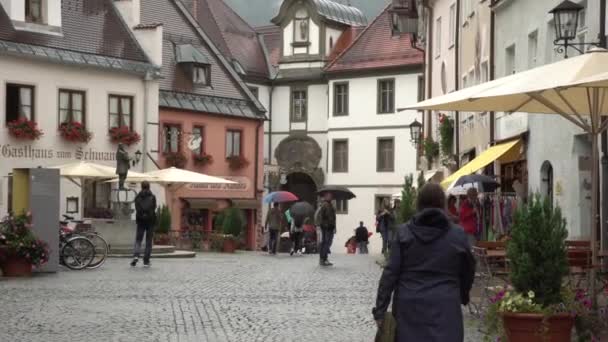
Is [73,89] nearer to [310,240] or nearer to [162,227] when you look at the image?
[162,227]

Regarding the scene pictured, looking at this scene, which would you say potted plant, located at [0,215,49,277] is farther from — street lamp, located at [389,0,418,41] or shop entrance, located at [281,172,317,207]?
shop entrance, located at [281,172,317,207]

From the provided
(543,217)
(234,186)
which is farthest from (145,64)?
(543,217)

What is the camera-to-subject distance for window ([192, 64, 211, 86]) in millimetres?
50781

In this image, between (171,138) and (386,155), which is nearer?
(171,138)

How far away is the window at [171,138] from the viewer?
4884cm

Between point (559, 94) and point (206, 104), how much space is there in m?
38.6

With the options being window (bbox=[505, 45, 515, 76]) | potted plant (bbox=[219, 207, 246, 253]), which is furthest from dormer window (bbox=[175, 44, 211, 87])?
window (bbox=[505, 45, 515, 76])

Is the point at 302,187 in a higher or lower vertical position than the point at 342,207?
higher

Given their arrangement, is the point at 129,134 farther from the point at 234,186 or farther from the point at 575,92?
the point at 575,92

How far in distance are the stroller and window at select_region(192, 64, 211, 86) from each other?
7398 mm

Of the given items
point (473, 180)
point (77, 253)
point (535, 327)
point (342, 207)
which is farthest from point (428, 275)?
point (342, 207)

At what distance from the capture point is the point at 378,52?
2398 inches

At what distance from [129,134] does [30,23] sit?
18.1ft

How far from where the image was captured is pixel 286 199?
1763 inches
